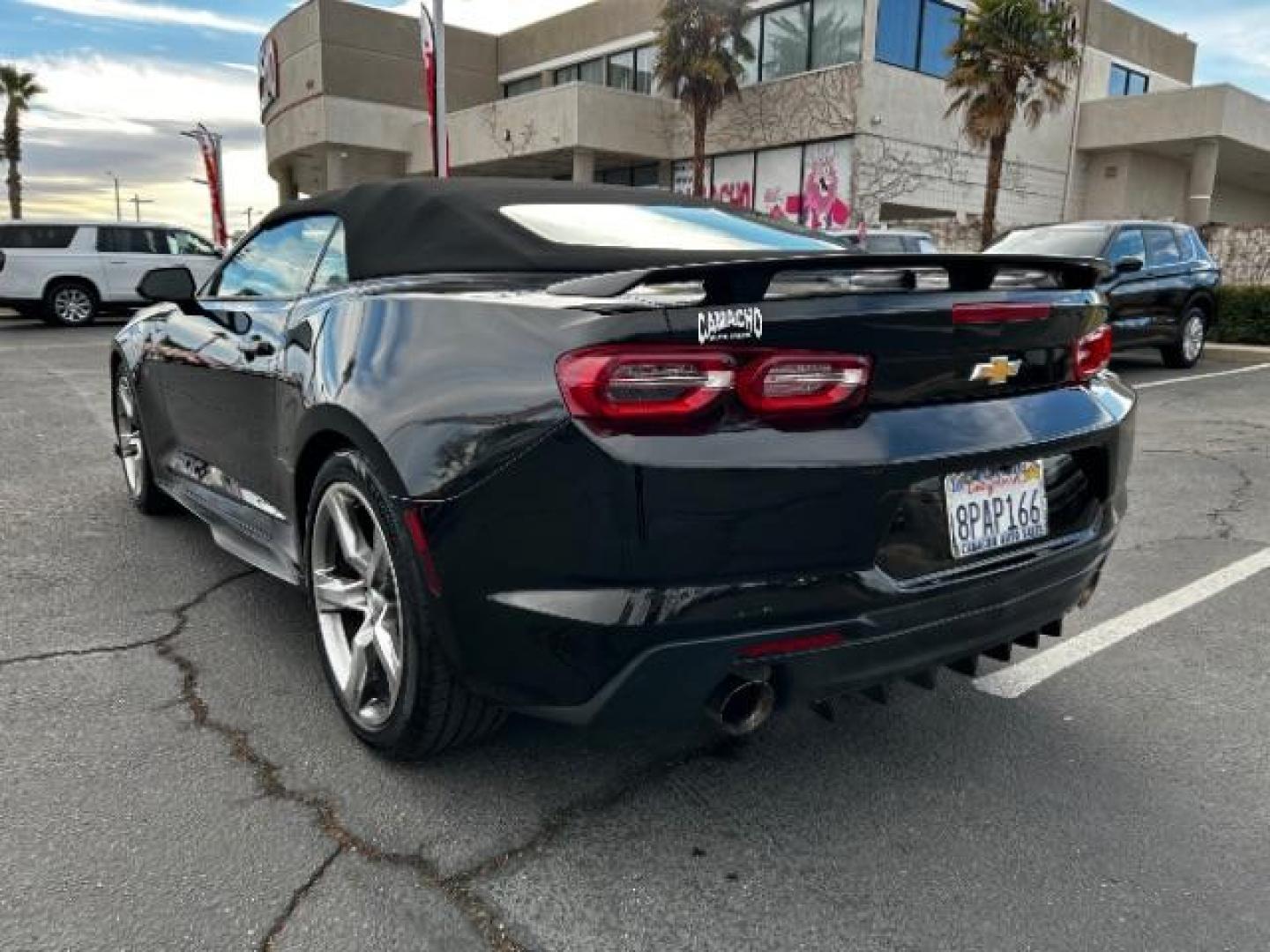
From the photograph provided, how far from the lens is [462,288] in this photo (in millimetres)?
2416

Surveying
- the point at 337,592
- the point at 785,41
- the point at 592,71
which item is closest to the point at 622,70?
the point at 592,71

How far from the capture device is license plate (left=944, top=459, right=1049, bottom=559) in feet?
Result: 7.16

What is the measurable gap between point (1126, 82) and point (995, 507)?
37.6m

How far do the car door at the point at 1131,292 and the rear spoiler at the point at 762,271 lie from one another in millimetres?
8530

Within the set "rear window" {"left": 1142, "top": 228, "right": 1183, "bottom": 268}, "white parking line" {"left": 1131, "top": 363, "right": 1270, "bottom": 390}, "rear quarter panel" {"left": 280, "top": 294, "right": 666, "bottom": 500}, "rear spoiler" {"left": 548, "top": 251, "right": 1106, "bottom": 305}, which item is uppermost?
"rear window" {"left": 1142, "top": 228, "right": 1183, "bottom": 268}

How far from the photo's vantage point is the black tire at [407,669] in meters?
2.25

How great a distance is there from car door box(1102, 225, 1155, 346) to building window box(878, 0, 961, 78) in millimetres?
15845

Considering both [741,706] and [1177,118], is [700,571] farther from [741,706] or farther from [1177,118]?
[1177,118]

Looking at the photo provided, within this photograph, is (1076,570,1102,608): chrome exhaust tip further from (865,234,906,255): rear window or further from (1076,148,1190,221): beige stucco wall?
(1076,148,1190,221): beige stucco wall

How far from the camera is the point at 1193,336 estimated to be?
11.3 meters

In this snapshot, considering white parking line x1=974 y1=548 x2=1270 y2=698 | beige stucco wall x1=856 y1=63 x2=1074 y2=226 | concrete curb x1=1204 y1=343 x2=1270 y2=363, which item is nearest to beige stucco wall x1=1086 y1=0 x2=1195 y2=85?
beige stucco wall x1=856 y1=63 x2=1074 y2=226

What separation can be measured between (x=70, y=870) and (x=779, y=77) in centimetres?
2669

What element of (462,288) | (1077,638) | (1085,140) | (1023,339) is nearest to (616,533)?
(462,288)

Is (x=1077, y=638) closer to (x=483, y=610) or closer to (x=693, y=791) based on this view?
(x=693, y=791)
